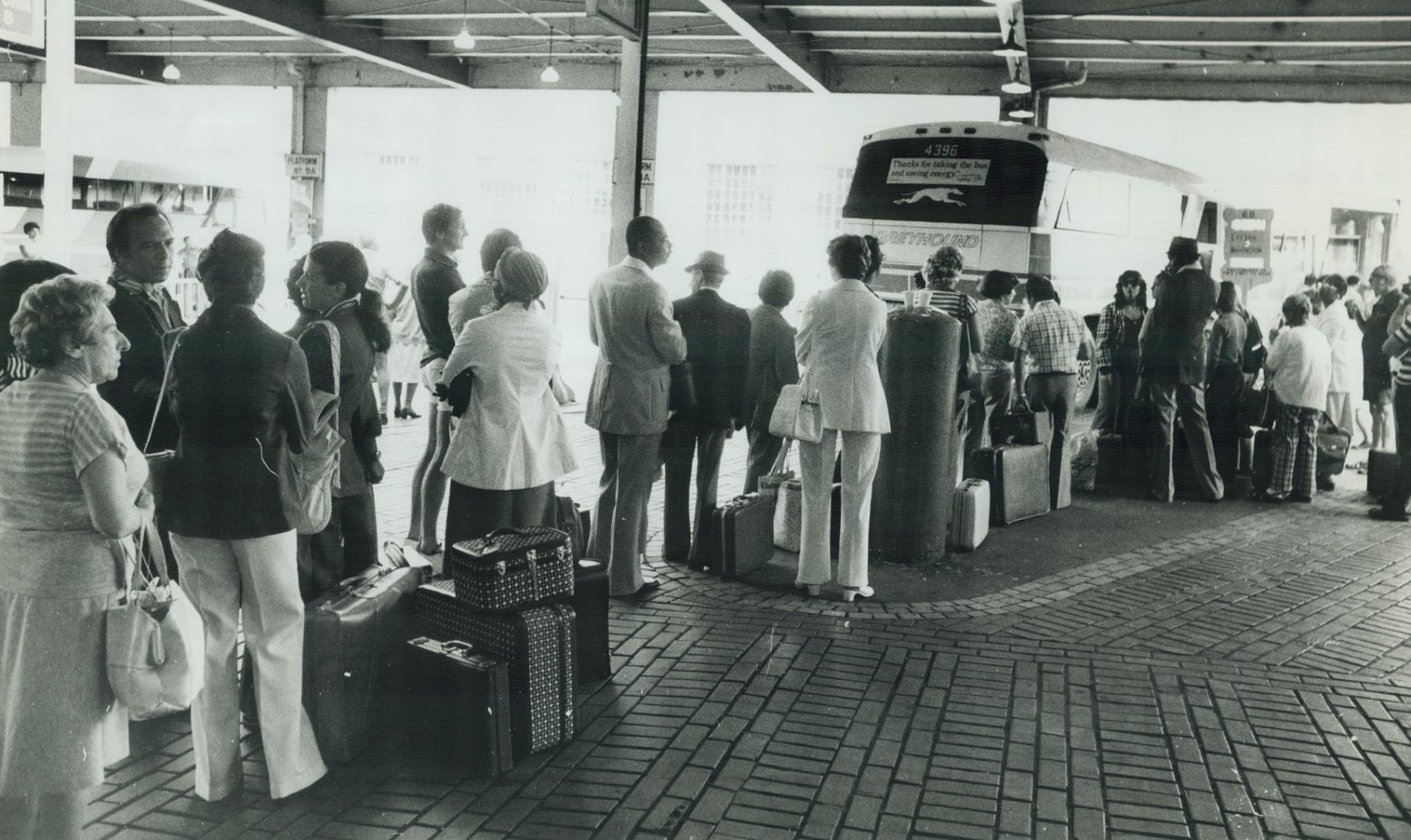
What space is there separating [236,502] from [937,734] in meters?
2.75

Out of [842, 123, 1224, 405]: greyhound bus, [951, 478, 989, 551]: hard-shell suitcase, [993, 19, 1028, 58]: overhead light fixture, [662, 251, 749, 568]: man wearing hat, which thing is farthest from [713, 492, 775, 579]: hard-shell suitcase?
[993, 19, 1028, 58]: overhead light fixture

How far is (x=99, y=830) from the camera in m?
3.76

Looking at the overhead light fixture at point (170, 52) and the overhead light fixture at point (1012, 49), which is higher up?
the overhead light fixture at point (170, 52)

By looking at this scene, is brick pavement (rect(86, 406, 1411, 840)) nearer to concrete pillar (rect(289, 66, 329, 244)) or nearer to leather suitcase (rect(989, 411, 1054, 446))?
leather suitcase (rect(989, 411, 1054, 446))

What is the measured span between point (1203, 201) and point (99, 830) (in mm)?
18424

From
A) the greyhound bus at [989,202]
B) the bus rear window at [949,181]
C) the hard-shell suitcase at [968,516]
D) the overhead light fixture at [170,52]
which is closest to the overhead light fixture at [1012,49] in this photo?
the greyhound bus at [989,202]

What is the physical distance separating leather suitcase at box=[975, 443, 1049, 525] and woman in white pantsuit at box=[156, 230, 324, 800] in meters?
6.12

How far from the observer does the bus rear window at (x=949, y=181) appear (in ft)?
46.3

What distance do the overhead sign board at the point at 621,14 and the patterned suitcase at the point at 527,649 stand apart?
18.1ft

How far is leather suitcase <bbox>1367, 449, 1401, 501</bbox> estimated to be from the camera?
10.6 m

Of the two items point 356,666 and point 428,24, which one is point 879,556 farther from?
point 428,24

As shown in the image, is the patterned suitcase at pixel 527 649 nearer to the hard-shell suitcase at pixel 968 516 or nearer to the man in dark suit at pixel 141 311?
the man in dark suit at pixel 141 311

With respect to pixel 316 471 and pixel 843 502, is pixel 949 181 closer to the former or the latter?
pixel 843 502

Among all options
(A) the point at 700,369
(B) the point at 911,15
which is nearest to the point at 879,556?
(A) the point at 700,369
